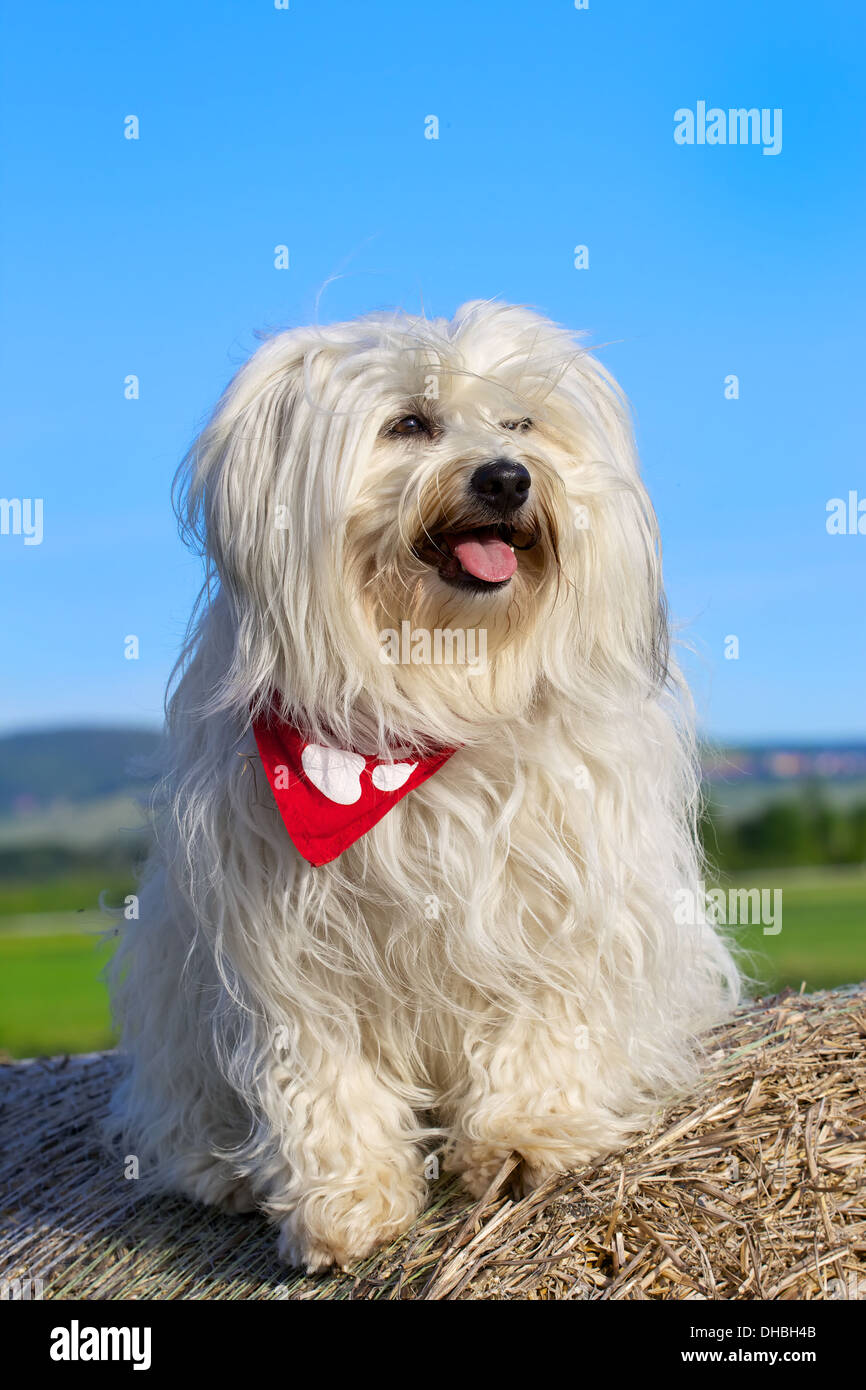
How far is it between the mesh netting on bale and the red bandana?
3.14 feet

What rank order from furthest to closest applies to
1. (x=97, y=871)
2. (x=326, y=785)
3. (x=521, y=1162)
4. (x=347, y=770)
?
(x=97, y=871) → (x=521, y=1162) → (x=347, y=770) → (x=326, y=785)

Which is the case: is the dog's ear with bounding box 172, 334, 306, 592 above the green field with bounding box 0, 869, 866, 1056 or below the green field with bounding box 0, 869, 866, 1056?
above

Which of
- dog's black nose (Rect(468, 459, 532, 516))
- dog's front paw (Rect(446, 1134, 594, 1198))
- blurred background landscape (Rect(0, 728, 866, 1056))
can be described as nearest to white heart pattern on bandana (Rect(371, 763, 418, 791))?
dog's black nose (Rect(468, 459, 532, 516))

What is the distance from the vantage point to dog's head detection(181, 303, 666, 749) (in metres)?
2.99

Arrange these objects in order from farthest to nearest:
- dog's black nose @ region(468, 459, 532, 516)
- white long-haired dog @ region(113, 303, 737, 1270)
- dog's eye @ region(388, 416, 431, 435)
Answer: dog's eye @ region(388, 416, 431, 435)
white long-haired dog @ region(113, 303, 737, 1270)
dog's black nose @ region(468, 459, 532, 516)

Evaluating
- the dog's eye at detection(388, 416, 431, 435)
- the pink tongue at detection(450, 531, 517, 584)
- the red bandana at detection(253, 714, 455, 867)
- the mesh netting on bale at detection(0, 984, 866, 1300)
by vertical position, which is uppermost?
the dog's eye at detection(388, 416, 431, 435)

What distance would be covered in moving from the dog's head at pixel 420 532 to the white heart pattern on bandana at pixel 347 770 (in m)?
0.05

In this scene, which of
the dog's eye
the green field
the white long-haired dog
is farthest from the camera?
the green field

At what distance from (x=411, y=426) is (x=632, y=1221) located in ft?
6.36

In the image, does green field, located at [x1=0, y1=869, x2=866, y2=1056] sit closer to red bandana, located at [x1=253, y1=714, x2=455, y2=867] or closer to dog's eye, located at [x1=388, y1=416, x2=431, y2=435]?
red bandana, located at [x1=253, y1=714, x2=455, y2=867]

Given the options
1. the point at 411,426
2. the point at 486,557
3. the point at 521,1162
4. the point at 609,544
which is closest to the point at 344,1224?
the point at 521,1162

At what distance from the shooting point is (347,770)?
3133 mm

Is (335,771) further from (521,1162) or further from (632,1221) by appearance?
(632,1221)

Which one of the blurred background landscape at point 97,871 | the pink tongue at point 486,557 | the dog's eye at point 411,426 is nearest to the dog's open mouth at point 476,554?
the pink tongue at point 486,557
